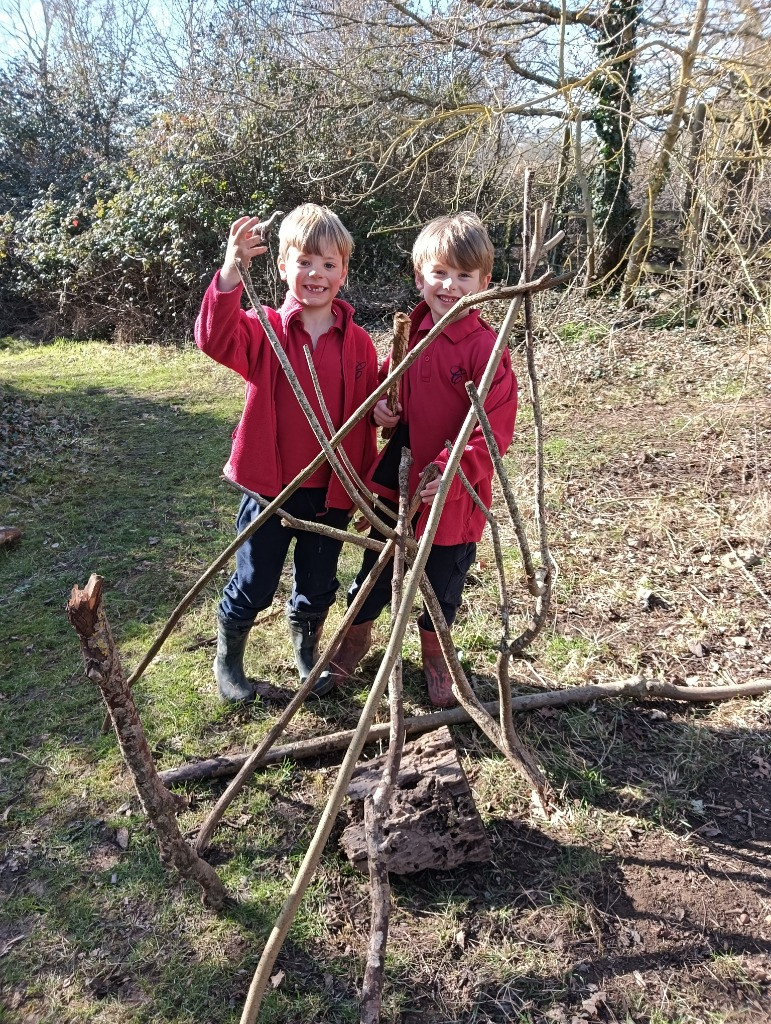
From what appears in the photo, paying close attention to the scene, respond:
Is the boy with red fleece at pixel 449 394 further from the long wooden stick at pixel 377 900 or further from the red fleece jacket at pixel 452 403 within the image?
the long wooden stick at pixel 377 900

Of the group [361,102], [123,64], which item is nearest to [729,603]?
[361,102]

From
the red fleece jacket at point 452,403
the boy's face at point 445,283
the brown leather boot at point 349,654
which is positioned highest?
the boy's face at point 445,283

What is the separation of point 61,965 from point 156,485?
3.57 meters

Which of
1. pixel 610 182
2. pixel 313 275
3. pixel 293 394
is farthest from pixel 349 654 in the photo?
pixel 610 182

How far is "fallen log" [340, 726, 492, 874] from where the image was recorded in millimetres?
1897

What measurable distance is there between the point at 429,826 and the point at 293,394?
1338mm

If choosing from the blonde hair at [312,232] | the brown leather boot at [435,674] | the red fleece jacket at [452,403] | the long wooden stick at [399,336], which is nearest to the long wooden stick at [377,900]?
the long wooden stick at [399,336]

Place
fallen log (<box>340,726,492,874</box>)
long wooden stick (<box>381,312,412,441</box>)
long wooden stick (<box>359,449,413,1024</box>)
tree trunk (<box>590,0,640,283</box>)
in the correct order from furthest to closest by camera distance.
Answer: tree trunk (<box>590,0,640,283</box>) → fallen log (<box>340,726,492,874</box>) → long wooden stick (<box>381,312,412,441</box>) → long wooden stick (<box>359,449,413,1024</box>)

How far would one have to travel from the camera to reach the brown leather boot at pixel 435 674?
2619 mm

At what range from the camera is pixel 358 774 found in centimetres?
210

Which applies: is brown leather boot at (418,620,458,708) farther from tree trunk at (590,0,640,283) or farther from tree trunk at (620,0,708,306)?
tree trunk at (590,0,640,283)

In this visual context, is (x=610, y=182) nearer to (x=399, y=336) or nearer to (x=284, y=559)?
(x=284, y=559)

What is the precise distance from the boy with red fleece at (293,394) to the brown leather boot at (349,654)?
0.28 metres

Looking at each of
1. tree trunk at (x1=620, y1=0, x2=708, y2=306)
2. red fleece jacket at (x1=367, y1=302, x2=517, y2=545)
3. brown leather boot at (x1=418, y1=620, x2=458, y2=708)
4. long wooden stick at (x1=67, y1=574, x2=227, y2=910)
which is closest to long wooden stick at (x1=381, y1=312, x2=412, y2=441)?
red fleece jacket at (x1=367, y1=302, x2=517, y2=545)
